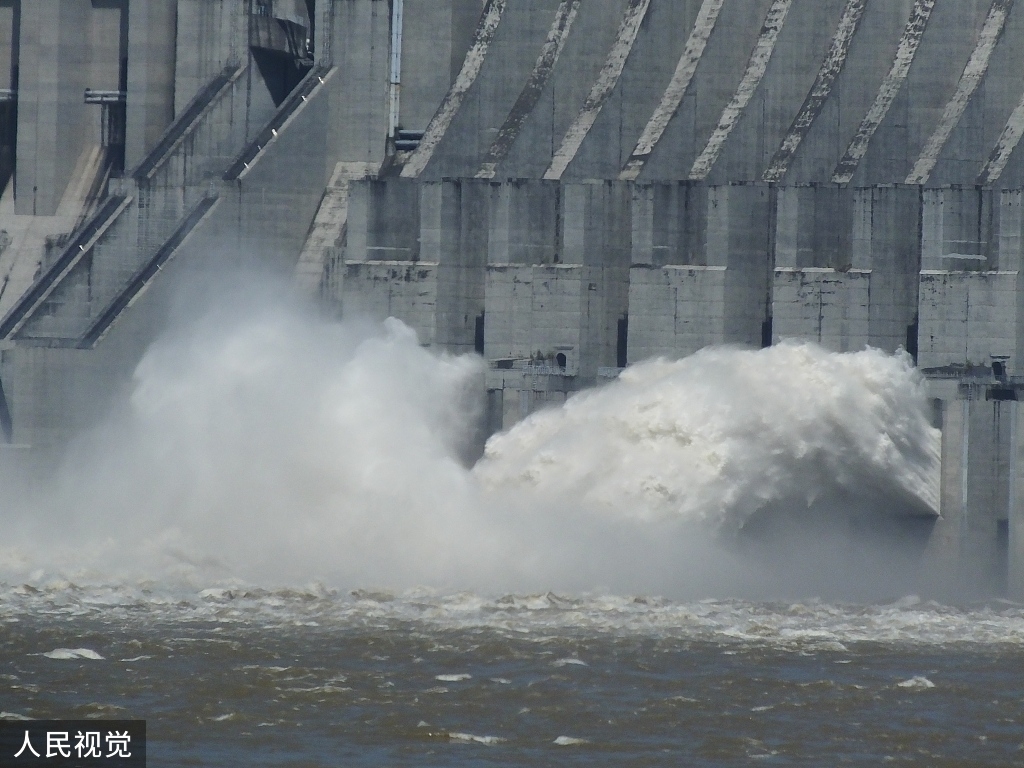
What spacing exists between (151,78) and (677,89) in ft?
44.3

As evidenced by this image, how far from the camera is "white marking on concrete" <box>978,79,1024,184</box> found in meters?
39.8

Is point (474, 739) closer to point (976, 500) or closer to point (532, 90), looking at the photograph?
point (976, 500)

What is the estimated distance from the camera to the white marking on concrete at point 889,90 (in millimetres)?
42031

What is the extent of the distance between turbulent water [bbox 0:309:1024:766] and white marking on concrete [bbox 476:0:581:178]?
429cm

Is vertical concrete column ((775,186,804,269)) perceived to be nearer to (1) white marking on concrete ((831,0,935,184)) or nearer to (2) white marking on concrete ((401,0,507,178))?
(1) white marking on concrete ((831,0,935,184))

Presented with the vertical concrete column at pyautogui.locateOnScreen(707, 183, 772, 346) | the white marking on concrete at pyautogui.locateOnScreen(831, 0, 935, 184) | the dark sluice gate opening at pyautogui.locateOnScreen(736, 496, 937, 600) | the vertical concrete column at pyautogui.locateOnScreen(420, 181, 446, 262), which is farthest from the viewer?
the vertical concrete column at pyautogui.locateOnScreen(420, 181, 446, 262)

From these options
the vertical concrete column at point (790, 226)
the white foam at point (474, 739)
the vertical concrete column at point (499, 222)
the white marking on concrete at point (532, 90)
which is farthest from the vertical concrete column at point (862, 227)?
the white foam at point (474, 739)

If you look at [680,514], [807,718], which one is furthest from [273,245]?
[807,718]

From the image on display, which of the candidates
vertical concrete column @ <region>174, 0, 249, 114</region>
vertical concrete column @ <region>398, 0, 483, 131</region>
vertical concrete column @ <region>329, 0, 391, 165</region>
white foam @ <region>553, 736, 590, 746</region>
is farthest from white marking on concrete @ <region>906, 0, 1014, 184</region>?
white foam @ <region>553, 736, 590, 746</region>

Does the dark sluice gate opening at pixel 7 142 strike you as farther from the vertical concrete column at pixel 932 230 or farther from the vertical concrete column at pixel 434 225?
the vertical concrete column at pixel 932 230

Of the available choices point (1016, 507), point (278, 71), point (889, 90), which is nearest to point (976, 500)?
point (1016, 507)

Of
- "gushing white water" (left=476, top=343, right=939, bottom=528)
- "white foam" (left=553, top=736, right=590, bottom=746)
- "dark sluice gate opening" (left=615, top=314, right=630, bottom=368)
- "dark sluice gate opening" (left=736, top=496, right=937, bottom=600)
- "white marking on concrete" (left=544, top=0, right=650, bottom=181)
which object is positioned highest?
"white marking on concrete" (left=544, top=0, right=650, bottom=181)

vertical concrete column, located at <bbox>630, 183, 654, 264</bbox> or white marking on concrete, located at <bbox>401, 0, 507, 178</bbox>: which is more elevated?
white marking on concrete, located at <bbox>401, 0, 507, 178</bbox>

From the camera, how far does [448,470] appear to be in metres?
42.1
